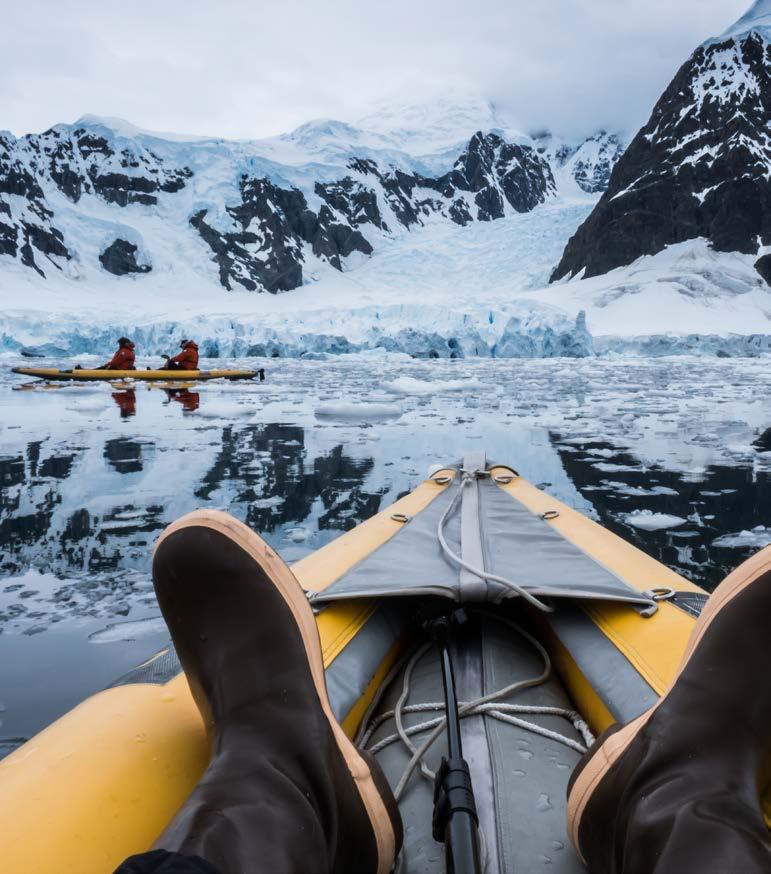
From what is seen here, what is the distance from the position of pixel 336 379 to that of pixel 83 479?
6.99m

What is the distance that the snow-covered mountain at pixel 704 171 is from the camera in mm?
A: 32438

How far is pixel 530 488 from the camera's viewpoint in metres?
2.14

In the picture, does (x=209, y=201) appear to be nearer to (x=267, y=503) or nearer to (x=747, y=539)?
(x=267, y=503)

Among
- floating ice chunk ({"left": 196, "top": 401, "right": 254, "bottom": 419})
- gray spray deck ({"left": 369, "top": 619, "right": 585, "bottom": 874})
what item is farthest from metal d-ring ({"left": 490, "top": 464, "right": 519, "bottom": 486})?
floating ice chunk ({"left": 196, "top": 401, "right": 254, "bottom": 419})

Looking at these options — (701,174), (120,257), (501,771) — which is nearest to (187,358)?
(501,771)

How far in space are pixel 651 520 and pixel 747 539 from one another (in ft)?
1.09

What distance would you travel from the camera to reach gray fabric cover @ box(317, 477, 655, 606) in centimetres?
107

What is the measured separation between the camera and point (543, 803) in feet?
2.55

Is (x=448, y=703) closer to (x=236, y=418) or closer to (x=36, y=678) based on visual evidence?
(x=36, y=678)

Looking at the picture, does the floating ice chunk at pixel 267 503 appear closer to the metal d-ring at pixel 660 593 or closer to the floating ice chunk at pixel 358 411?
the metal d-ring at pixel 660 593

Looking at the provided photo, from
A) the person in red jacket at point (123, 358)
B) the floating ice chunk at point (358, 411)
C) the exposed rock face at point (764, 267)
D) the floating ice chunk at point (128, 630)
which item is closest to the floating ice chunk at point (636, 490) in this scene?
the floating ice chunk at point (128, 630)

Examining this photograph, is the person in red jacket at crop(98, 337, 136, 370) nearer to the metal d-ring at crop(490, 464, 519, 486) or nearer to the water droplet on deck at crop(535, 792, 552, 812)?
the metal d-ring at crop(490, 464, 519, 486)

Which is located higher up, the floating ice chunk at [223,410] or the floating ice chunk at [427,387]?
the floating ice chunk at [427,387]

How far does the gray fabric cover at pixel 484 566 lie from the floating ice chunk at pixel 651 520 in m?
0.91
